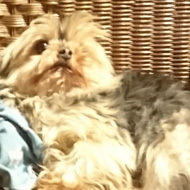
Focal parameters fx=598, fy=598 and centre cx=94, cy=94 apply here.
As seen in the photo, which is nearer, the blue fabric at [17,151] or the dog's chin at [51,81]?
the blue fabric at [17,151]

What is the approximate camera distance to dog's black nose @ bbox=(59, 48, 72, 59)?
1356 mm

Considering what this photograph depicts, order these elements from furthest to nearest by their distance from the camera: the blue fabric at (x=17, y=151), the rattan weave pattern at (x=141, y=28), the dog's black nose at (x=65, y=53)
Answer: the rattan weave pattern at (x=141, y=28), the dog's black nose at (x=65, y=53), the blue fabric at (x=17, y=151)

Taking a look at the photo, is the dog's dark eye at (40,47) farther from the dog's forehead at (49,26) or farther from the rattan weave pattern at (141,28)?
the rattan weave pattern at (141,28)

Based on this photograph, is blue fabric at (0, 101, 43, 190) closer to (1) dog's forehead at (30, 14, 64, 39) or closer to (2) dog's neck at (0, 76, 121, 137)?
(2) dog's neck at (0, 76, 121, 137)

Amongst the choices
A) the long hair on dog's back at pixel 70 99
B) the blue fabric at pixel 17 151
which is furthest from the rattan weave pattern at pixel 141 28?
the blue fabric at pixel 17 151

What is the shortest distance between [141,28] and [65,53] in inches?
11.8

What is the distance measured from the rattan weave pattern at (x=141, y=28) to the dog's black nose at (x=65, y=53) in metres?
0.22

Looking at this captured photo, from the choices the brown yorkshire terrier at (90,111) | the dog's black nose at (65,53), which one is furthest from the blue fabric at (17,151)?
the dog's black nose at (65,53)

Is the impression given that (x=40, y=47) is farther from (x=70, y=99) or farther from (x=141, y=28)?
(x=141, y=28)

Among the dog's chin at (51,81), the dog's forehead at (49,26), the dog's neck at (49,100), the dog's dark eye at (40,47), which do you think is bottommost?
the dog's neck at (49,100)

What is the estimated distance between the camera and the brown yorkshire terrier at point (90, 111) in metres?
1.26

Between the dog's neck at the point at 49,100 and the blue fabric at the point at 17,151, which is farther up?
the dog's neck at the point at 49,100

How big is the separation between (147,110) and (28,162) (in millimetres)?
292

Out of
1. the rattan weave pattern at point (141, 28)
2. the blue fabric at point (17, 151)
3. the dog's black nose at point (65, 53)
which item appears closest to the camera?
the blue fabric at point (17, 151)
